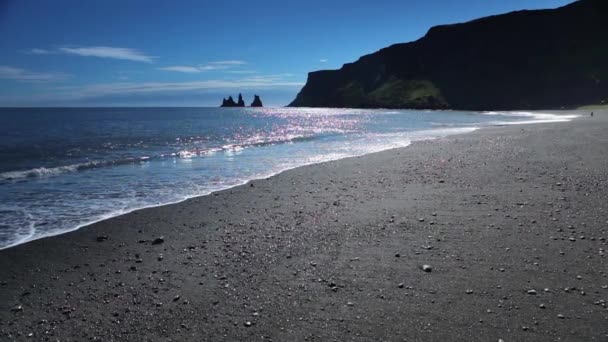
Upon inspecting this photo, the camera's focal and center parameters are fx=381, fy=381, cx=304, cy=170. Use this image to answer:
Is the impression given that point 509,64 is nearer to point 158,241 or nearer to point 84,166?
point 84,166

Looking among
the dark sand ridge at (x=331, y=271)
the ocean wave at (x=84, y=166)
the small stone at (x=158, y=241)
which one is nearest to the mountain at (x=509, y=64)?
the ocean wave at (x=84, y=166)

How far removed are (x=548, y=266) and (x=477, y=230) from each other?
1.91 metres

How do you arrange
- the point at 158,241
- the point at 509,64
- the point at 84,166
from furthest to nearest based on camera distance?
the point at 509,64 → the point at 84,166 → the point at 158,241

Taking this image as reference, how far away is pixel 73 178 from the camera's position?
16484 mm

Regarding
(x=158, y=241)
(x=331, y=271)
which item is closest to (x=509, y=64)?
(x=331, y=271)

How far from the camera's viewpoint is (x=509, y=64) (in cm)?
15900

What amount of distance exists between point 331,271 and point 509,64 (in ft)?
594

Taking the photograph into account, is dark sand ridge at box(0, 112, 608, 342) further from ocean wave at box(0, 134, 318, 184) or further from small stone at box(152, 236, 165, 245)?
ocean wave at box(0, 134, 318, 184)

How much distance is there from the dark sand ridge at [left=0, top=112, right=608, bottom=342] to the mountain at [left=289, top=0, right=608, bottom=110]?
434 feet

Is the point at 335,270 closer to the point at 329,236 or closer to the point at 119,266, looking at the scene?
the point at 329,236

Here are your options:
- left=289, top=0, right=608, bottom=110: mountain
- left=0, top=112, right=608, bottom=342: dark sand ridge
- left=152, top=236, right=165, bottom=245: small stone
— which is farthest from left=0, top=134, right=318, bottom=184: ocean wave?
left=289, top=0, right=608, bottom=110: mountain

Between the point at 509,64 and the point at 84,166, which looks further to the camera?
the point at 509,64

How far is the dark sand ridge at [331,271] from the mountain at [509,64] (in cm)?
13222

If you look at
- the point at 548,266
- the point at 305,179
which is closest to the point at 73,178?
the point at 305,179
